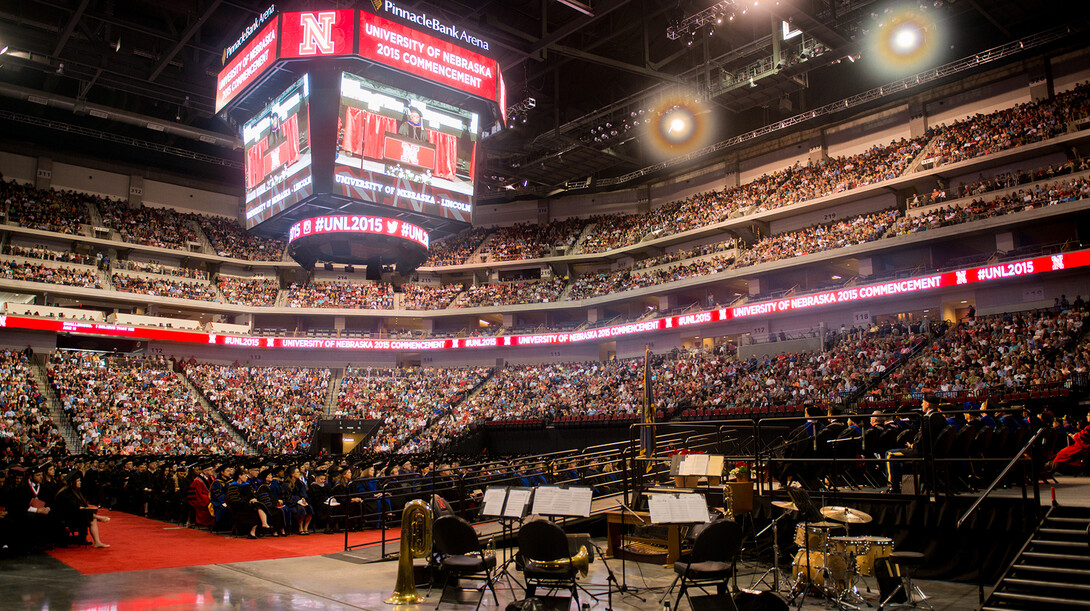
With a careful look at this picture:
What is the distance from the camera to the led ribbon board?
78.1 ft

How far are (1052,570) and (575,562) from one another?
4.86 metres

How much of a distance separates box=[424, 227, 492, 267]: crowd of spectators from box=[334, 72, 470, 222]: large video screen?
87.1ft

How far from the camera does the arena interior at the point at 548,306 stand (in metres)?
8.60

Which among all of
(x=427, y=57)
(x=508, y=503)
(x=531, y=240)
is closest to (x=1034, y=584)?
(x=508, y=503)

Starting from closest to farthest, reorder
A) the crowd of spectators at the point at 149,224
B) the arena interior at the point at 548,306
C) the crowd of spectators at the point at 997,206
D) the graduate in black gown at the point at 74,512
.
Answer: the arena interior at the point at 548,306
the graduate in black gown at the point at 74,512
the crowd of spectators at the point at 997,206
the crowd of spectators at the point at 149,224

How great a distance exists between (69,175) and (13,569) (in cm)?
4019

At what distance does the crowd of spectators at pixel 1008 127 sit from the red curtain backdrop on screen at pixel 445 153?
72.3ft

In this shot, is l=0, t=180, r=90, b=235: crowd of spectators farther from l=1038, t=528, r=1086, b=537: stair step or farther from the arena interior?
l=1038, t=528, r=1086, b=537: stair step

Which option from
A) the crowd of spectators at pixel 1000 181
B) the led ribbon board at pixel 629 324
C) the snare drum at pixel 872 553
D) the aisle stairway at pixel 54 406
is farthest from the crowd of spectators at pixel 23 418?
the crowd of spectators at pixel 1000 181

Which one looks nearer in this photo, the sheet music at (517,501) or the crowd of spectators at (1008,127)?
the sheet music at (517,501)

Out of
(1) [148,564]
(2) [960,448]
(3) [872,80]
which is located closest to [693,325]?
(3) [872,80]

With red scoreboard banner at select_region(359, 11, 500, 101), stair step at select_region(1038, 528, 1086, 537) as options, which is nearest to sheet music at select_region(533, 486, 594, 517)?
stair step at select_region(1038, 528, 1086, 537)

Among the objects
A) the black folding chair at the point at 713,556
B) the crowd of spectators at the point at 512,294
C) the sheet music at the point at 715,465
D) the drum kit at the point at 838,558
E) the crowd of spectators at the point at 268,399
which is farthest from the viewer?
the crowd of spectators at the point at 512,294

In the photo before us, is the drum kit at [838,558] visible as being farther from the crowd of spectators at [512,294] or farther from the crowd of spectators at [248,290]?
the crowd of spectators at [248,290]
